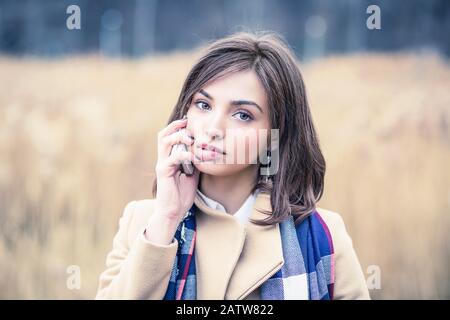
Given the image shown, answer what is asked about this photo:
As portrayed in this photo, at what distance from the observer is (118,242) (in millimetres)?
1586

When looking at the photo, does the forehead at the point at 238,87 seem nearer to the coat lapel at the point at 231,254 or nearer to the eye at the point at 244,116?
the eye at the point at 244,116

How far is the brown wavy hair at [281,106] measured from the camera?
60.6 inches

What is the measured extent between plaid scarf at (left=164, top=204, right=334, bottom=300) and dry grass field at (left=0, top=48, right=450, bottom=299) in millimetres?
1476

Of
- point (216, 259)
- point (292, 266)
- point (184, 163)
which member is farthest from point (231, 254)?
point (184, 163)

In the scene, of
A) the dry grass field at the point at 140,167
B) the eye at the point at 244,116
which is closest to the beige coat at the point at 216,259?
the eye at the point at 244,116

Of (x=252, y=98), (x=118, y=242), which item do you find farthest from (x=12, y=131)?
(x=252, y=98)

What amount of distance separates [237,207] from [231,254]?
167mm

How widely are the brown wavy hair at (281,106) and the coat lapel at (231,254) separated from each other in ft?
0.18

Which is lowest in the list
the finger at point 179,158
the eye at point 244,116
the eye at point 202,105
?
the finger at point 179,158

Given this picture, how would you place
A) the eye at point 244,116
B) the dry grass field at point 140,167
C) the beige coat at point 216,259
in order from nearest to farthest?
the beige coat at point 216,259 < the eye at point 244,116 < the dry grass field at point 140,167

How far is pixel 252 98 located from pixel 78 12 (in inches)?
74.4

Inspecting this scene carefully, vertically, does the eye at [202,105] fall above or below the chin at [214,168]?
above

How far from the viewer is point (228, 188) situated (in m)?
1.61

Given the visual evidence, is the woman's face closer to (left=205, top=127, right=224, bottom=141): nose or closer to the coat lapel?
(left=205, top=127, right=224, bottom=141): nose
